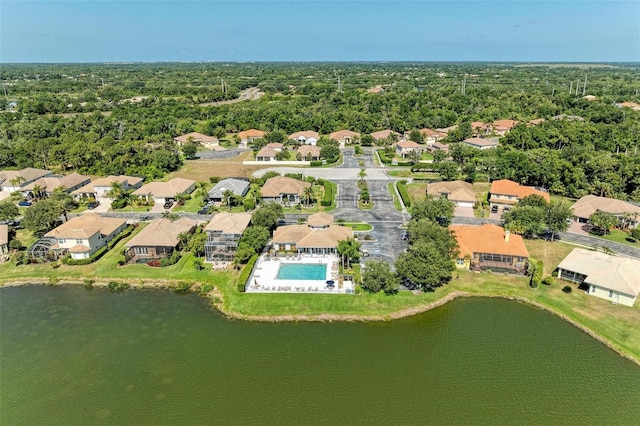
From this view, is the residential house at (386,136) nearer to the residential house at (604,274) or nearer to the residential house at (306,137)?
the residential house at (306,137)

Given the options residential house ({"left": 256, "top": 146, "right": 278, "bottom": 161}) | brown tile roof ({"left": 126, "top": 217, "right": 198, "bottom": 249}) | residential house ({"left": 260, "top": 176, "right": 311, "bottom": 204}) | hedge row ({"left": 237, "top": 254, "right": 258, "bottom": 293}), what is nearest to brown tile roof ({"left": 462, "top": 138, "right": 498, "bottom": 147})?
residential house ({"left": 256, "top": 146, "right": 278, "bottom": 161})

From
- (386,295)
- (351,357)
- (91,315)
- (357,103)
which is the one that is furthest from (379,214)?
(357,103)

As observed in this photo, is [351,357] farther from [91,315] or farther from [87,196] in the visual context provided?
[87,196]

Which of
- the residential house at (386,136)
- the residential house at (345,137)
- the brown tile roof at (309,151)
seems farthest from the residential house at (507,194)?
the residential house at (345,137)

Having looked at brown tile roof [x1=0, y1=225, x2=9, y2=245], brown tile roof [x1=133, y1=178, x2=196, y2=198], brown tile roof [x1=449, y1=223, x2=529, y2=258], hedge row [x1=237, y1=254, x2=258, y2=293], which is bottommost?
hedge row [x1=237, y1=254, x2=258, y2=293]

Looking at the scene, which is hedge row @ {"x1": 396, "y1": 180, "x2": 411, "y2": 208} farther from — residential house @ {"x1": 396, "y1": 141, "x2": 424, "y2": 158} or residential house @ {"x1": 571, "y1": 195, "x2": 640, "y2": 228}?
residential house @ {"x1": 571, "y1": 195, "x2": 640, "y2": 228}

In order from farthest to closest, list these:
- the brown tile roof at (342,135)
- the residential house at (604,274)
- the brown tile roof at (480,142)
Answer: the brown tile roof at (342,135)
the brown tile roof at (480,142)
the residential house at (604,274)
